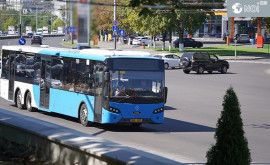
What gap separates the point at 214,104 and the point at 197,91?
6.60m

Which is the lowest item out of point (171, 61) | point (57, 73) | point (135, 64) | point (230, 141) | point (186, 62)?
point (171, 61)

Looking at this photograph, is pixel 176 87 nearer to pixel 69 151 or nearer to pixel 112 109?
pixel 112 109

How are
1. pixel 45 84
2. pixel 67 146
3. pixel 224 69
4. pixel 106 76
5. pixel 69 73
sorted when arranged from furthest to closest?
1. pixel 224 69
2. pixel 45 84
3. pixel 69 73
4. pixel 106 76
5. pixel 67 146

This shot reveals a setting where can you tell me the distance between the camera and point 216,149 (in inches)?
376

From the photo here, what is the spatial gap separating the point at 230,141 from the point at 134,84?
436 inches

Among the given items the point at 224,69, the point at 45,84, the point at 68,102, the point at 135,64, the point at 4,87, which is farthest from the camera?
the point at 224,69

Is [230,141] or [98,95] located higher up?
[230,141]

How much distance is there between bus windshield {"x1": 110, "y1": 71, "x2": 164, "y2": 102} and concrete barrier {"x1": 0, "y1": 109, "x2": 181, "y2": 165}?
5.71m

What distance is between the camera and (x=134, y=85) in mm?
20375

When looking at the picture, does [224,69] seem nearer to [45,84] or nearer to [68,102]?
[45,84]

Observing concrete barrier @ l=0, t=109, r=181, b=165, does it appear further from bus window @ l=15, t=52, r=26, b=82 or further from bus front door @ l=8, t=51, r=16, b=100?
bus front door @ l=8, t=51, r=16, b=100

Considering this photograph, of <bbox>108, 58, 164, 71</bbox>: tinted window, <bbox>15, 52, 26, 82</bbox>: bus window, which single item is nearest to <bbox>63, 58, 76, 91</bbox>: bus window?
<bbox>108, 58, 164, 71</bbox>: tinted window

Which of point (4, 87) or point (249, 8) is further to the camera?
point (249, 8)

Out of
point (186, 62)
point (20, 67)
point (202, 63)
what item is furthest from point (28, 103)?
point (202, 63)
